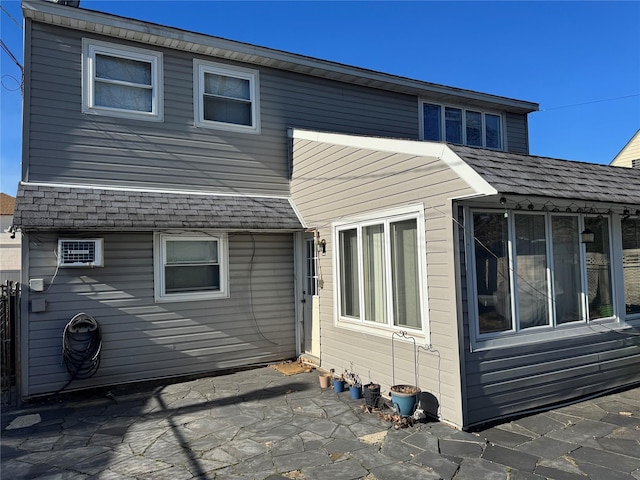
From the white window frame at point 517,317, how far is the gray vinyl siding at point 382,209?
0.86 feet

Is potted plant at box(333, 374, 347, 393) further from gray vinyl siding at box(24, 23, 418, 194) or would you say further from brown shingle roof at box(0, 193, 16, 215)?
brown shingle roof at box(0, 193, 16, 215)

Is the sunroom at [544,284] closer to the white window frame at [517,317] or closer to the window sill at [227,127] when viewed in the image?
the white window frame at [517,317]

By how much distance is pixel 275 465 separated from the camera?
3693 mm

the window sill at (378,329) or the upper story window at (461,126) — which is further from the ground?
the upper story window at (461,126)

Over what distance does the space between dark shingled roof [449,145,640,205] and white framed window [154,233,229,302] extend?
4.28 metres

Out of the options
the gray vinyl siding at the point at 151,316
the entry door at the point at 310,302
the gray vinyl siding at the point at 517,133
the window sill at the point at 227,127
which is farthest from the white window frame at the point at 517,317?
the gray vinyl siding at the point at 517,133

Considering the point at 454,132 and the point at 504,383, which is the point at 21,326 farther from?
the point at 454,132

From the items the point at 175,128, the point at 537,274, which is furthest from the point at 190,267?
the point at 537,274

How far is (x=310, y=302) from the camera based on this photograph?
7328 mm

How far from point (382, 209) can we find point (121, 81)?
4.65m

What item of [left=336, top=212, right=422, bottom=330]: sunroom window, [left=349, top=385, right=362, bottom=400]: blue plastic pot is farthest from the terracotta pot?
[left=336, top=212, right=422, bottom=330]: sunroom window

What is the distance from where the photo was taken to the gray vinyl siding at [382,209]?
4387 mm

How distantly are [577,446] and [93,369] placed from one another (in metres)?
5.96

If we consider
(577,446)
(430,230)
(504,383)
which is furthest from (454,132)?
(577,446)
